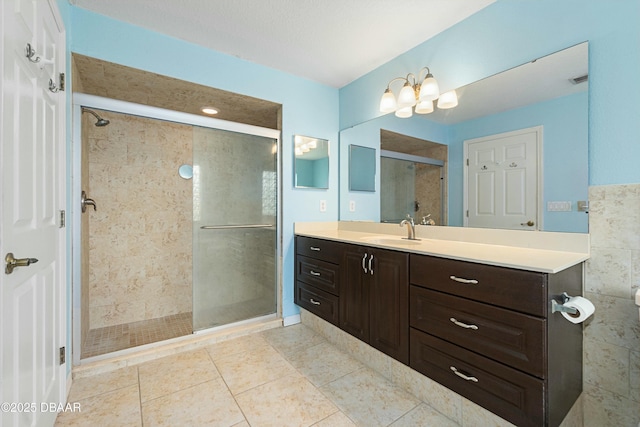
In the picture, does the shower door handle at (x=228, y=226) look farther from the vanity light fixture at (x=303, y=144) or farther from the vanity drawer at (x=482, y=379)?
the vanity drawer at (x=482, y=379)

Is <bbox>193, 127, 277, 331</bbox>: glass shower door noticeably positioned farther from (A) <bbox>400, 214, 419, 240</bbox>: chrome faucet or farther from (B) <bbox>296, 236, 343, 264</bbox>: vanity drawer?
(A) <bbox>400, 214, 419, 240</bbox>: chrome faucet

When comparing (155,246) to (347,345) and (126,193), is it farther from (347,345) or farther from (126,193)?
(347,345)

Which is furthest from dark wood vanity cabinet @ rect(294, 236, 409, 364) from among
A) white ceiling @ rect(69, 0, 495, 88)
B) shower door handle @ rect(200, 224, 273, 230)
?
white ceiling @ rect(69, 0, 495, 88)

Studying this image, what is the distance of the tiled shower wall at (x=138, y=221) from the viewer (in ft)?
8.31

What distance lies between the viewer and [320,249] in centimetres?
228

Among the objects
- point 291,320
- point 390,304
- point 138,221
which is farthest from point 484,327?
point 138,221

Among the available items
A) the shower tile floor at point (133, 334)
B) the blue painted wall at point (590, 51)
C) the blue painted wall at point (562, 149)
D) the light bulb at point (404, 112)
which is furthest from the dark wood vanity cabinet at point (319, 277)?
the blue painted wall at point (590, 51)

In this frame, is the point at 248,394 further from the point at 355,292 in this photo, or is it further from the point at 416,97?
the point at 416,97

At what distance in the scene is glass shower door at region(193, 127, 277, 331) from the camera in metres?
2.31

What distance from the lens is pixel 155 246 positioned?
2.79 metres

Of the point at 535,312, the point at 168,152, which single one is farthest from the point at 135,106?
the point at 535,312

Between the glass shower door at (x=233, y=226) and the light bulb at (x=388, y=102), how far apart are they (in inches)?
40.7

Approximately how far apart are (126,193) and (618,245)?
3.55 m

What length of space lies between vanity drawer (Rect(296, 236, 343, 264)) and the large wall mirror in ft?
2.76
